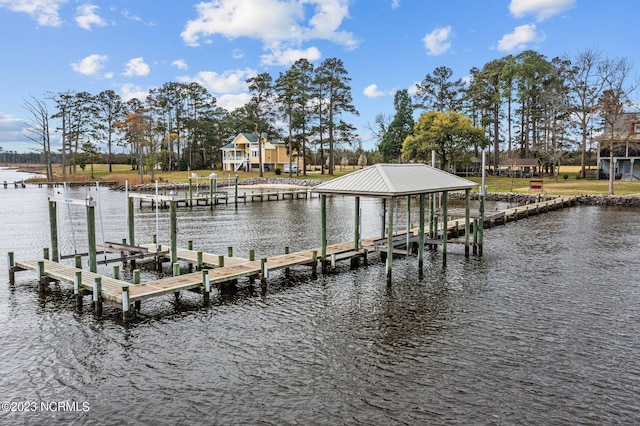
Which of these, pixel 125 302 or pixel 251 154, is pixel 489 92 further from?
pixel 125 302

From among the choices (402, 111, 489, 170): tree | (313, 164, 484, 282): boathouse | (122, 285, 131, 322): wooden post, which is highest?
(402, 111, 489, 170): tree

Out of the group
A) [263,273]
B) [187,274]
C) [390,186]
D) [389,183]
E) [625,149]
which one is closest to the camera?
[187,274]

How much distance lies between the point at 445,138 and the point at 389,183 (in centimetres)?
4443

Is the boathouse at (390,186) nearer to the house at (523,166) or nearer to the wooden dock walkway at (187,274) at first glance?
the wooden dock walkway at (187,274)

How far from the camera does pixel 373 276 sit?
18.5 meters

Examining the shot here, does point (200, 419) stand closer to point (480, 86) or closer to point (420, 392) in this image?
point (420, 392)

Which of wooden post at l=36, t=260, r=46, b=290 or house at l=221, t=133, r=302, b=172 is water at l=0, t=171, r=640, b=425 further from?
house at l=221, t=133, r=302, b=172

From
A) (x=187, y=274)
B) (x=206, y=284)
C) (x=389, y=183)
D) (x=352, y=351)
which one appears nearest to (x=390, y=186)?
(x=389, y=183)

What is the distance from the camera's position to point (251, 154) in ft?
292

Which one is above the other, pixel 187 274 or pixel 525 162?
pixel 525 162

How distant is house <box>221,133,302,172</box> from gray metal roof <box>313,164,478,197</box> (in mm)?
68675

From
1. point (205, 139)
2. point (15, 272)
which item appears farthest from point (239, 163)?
point (15, 272)

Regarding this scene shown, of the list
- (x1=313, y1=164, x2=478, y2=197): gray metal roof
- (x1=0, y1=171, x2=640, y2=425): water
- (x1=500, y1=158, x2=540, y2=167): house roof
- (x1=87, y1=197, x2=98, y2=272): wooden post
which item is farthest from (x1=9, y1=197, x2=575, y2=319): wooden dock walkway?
(x1=500, y1=158, x2=540, y2=167): house roof

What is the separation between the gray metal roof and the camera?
58.0ft
